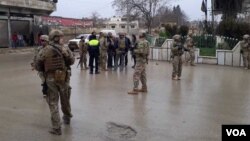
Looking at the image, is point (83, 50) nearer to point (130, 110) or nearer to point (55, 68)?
point (130, 110)

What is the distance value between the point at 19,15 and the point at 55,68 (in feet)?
104

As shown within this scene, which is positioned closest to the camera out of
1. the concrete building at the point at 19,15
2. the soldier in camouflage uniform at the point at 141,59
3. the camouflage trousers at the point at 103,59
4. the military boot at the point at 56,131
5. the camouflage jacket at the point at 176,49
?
the military boot at the point at 56,131

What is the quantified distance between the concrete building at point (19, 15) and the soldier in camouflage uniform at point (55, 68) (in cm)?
2604

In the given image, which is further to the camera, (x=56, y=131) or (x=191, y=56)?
(x=191, y=56)

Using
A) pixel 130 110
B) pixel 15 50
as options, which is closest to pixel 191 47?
pixel 130 110

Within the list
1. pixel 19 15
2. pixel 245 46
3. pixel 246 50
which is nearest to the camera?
pixel 245 46

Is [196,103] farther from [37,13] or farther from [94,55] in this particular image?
[37,13]

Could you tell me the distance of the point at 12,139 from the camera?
21.8ft

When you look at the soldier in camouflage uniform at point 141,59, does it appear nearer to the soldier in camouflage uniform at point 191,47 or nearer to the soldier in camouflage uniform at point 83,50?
the soldier in camouflage uniform at point 83,50

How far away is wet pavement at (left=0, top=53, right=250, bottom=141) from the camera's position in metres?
6.99

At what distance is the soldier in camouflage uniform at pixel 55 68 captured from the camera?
693cm

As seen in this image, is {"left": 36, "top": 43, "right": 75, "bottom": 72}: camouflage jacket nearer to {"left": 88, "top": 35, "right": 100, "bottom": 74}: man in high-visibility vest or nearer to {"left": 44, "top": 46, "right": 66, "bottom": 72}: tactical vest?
{"left": 44, "top": 46, "right": 66, "bottom": 72}: tactical vest

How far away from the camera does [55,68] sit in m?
6.93

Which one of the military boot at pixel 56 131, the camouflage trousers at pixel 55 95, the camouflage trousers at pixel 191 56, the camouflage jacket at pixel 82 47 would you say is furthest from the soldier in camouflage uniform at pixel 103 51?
the military boot at pixel 56 131
